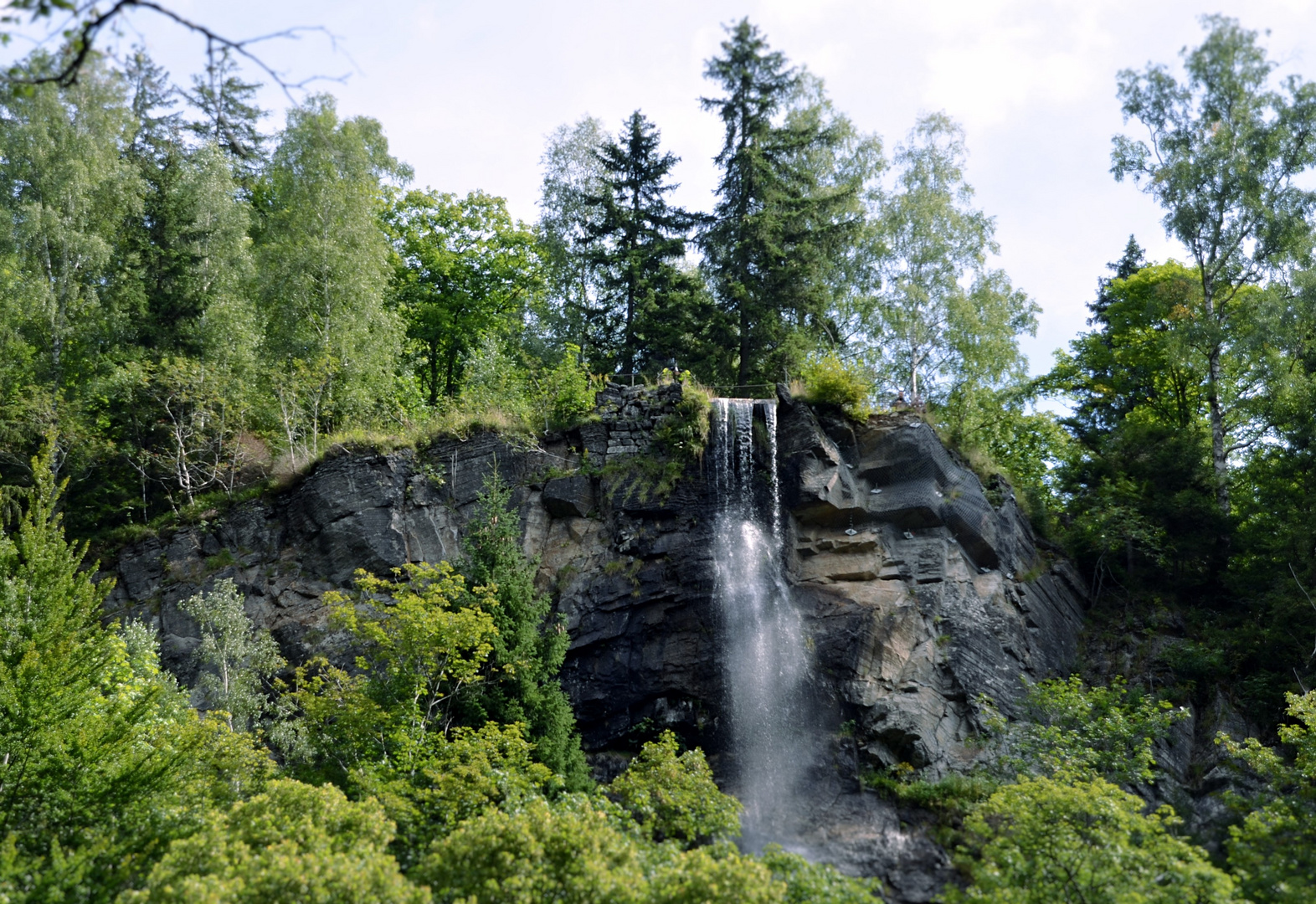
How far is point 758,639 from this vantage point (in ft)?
65.5

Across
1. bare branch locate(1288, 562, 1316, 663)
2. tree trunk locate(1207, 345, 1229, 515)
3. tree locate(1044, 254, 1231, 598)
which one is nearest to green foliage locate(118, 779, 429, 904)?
bare branch locate(1288, 562, 1316, 663)

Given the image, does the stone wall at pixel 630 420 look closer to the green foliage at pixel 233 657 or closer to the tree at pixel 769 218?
the tree at pixel 769 218

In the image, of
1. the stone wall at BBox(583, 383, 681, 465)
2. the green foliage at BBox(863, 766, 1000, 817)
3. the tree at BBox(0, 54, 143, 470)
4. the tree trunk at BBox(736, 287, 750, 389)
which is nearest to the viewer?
the green foliage at BBox(863, 766, 1000, 817)

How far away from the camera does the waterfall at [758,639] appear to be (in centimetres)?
1823

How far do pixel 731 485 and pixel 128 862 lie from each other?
13.1 m

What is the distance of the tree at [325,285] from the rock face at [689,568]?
316 centimetres

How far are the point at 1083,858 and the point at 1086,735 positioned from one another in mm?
6293

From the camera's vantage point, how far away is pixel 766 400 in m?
22.7

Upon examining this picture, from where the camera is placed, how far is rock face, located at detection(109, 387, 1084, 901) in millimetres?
19219

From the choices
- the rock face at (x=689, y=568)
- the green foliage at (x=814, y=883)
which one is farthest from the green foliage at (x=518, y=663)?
the green foliage at (x=814, y=883)

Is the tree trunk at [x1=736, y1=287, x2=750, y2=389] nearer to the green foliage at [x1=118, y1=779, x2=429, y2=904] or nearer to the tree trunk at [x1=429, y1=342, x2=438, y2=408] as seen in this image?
the tree trunk at [x1=429, y1=342, x2=438, y2=408]

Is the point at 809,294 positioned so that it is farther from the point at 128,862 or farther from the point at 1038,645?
the point at 128,862

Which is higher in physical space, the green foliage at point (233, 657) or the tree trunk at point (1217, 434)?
the tree trunk at point (1217, 434)

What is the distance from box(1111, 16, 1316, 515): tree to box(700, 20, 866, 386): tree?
7593 millimetres
